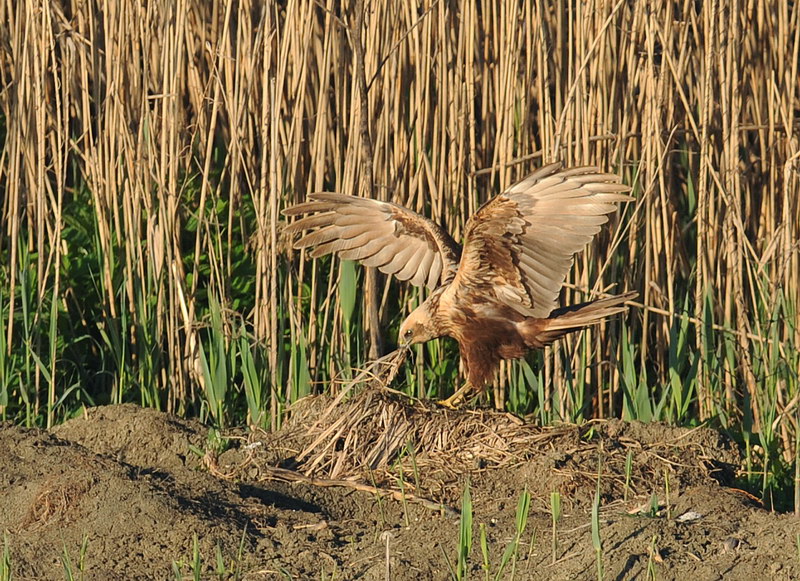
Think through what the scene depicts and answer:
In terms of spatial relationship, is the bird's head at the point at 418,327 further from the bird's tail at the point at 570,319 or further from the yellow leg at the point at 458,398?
the bird's tail at the point at 570,319

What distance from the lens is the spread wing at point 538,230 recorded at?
3.74 meters

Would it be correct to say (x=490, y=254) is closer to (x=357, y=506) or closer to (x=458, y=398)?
(x=458, y=398)

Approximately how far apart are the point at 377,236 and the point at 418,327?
0.39m

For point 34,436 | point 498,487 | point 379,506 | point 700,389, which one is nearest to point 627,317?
point 700,389

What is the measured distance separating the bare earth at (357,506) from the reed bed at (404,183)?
1.56 ft

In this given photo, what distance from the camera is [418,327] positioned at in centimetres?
414

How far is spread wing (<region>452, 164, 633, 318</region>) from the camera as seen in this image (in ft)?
12.3

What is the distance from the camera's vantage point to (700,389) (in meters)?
4.23

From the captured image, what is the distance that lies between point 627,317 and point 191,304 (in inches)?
67.8

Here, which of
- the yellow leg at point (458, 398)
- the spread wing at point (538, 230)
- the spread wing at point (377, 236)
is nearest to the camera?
the spread wing at point (538, 230)

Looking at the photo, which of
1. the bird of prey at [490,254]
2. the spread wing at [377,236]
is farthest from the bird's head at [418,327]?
the spread wing at [377,236]

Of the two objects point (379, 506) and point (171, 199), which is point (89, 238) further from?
point (379, 506)

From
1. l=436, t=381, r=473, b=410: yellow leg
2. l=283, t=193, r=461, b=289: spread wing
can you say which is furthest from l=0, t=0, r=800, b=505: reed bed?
l=436, t=381, r=473, b=410: yellow leg


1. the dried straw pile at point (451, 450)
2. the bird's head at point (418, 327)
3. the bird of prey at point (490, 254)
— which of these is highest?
the bird of prey at point (490, 254)
